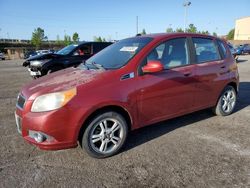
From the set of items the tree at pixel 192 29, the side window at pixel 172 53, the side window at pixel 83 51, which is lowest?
the side window at pixel 172 53

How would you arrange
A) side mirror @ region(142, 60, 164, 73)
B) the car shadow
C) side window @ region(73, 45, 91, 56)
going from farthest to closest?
side window @ region(73, 45, 91, 56)
the car shadow
side mirror @ region(142, 60, 164, 73)

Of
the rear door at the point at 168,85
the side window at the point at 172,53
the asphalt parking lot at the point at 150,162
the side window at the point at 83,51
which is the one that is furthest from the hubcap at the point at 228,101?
the side window at the point at 83,51

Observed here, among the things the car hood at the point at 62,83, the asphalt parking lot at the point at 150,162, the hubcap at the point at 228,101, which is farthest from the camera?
the hubcap at the point at 228,101

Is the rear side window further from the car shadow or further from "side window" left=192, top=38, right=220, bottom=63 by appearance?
the car shadow

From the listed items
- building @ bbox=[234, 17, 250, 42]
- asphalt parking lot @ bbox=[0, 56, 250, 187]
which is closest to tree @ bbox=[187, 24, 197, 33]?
building @ bbox=[234, 17, 250, 42]

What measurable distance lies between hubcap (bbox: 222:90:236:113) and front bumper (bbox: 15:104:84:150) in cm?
340

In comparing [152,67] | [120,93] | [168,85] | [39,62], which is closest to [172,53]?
[168,85]

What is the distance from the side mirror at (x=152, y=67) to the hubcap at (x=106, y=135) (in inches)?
34.2

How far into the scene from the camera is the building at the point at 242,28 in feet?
308

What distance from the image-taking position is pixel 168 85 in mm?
3736

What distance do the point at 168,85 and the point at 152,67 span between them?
54 centimetres

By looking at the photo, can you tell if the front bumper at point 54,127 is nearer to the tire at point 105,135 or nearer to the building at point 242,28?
the tire at point 105,135

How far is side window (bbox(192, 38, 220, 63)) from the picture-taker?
4.31 metres

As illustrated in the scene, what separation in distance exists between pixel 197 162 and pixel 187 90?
4.42ft
